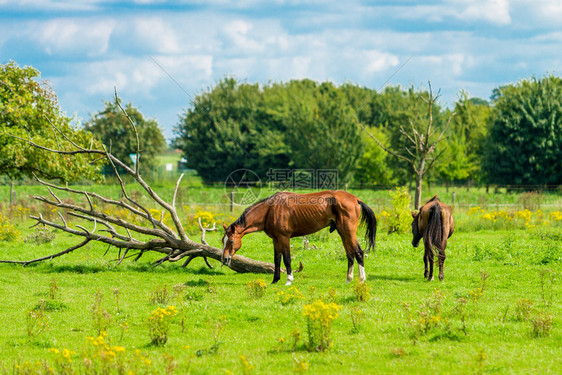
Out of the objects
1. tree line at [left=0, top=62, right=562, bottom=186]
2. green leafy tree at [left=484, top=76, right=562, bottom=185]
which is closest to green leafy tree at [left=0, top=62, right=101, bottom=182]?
tree line at [left=0, top=62, right=562, bottom=186]

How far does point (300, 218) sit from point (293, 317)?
372 cm

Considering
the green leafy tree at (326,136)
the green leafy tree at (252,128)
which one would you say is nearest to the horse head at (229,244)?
the green leafy tree at (326,136)

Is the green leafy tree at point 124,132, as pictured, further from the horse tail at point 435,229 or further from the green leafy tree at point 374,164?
the horse tail at point 435,229

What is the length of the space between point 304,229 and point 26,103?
416 inches

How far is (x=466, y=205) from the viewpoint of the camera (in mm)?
28703

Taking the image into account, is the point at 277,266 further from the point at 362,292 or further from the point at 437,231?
the point at 437,231

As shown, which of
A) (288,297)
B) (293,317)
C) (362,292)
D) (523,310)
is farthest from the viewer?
(362,292)

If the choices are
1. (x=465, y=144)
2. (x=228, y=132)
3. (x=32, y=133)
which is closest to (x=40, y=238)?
(x=32, y=133)

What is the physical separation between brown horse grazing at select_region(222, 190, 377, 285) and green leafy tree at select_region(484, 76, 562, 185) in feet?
113

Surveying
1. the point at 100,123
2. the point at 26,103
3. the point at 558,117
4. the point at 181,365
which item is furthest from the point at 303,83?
the point at 181,365

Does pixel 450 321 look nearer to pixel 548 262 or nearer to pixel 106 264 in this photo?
pixel 548 262

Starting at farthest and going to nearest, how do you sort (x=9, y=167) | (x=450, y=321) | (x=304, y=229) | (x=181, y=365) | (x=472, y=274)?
1. (x=9, y=167)
2. (x=472, y=274)
3. (x=304, y=229)
4. (x=450, y=321)
5. (x=181, y=365)

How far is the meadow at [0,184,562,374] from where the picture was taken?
257 inches

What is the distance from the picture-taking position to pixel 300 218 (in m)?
12.2
